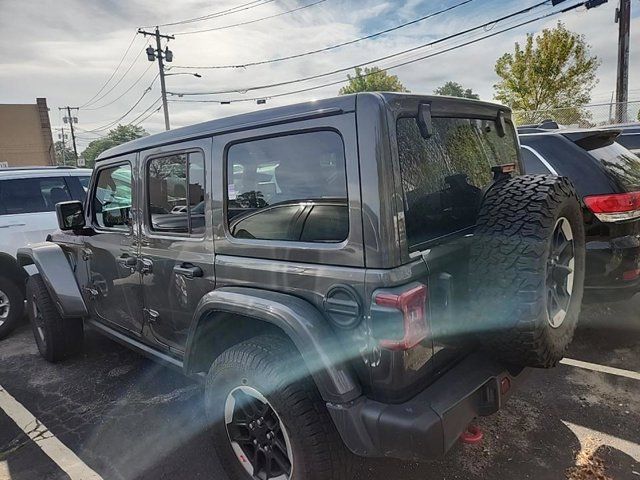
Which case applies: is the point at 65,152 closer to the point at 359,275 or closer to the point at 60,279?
the point at 60,279

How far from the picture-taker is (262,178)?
7.38 ft

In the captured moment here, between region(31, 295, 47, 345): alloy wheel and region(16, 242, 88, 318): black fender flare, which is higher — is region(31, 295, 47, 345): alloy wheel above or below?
below

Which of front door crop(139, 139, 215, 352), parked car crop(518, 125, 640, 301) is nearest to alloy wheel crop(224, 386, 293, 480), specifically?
front door crop(139, 139, 215, 352)

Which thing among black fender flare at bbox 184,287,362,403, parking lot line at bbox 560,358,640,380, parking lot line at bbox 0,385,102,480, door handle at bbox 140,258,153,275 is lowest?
parking lot line at bbox 560,358,640,380

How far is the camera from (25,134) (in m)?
32.7

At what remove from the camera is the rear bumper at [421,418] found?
5.59 feet

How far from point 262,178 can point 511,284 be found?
1.27 m

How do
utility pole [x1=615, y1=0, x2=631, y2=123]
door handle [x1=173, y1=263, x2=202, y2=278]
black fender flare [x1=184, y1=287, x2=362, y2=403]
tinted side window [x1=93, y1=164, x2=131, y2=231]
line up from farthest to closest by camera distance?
utility pole [x1=615, y1=0, x2=631, y2=123] < tinted side window [x1=93, y1=164, x2=131, y2=231] < door handle [x1=173, y1=263, x2=202, y2=278] < black fender flare [x1=184, y1=287, x2=362, y2=403]

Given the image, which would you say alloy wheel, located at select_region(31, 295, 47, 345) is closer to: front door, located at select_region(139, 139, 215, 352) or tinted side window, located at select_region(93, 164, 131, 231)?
tinted side window, located at select_region(93, 164, 131, 231)

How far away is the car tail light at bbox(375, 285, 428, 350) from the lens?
1.70 meters

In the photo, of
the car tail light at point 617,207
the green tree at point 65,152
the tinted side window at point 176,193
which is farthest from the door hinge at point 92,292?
the green tree at point 65,152

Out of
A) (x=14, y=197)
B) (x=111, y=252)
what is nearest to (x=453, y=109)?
(x=111, y=252)

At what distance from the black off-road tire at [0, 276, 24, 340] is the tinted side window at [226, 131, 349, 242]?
4217 millimetres

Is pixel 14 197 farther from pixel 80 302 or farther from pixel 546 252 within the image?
pixel 546 252
